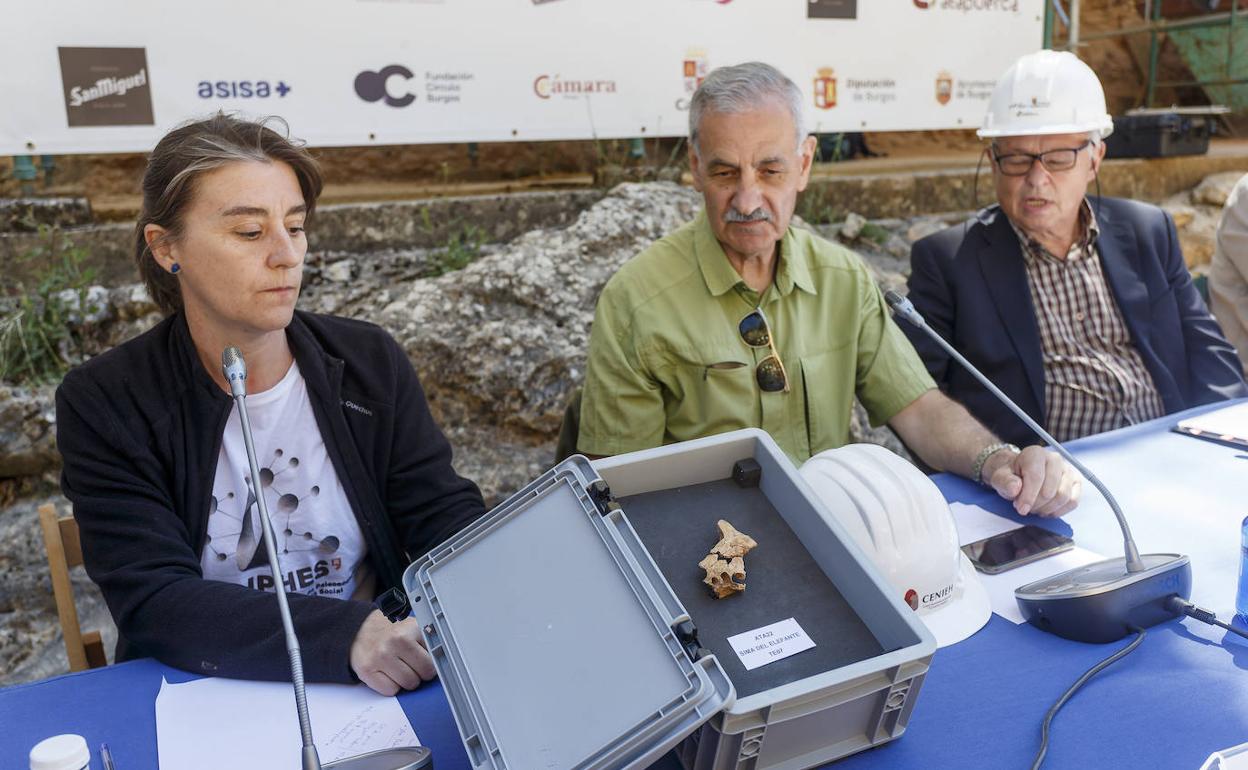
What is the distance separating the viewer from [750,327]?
2.21 meters

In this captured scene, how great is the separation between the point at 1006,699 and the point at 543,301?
227 cm

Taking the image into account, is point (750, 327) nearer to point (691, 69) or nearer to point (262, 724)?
point (262, 724)

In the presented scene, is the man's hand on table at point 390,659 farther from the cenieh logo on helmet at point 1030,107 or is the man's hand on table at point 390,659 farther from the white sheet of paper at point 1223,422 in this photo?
the cenieh logo on helmet at point 1030,107

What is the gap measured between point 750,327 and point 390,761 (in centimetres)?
140

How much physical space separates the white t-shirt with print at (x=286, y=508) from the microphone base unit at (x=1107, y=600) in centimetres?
124

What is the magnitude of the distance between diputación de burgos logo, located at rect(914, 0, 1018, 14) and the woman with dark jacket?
145 inches

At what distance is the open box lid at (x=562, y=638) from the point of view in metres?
0.88

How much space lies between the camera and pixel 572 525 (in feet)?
3.52

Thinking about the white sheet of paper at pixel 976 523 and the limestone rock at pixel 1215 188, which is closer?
the white sheet of paper at pixel 976 523

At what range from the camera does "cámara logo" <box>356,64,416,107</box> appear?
357 cm

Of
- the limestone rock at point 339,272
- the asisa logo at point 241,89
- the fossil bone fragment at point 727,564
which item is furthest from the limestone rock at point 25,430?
the fossil bone fragment at point 727,564

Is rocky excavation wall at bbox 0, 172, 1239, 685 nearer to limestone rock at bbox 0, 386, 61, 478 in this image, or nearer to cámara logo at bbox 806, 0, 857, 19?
limestone rock at bbox 0, 386, 61, 478

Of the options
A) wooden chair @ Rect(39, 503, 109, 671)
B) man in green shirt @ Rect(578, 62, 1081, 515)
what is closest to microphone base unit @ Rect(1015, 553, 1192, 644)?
man in green shirt @ Rect(578, 62, 1081, 515)

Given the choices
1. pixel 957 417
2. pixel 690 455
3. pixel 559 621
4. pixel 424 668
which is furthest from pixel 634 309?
pixel 559 621
